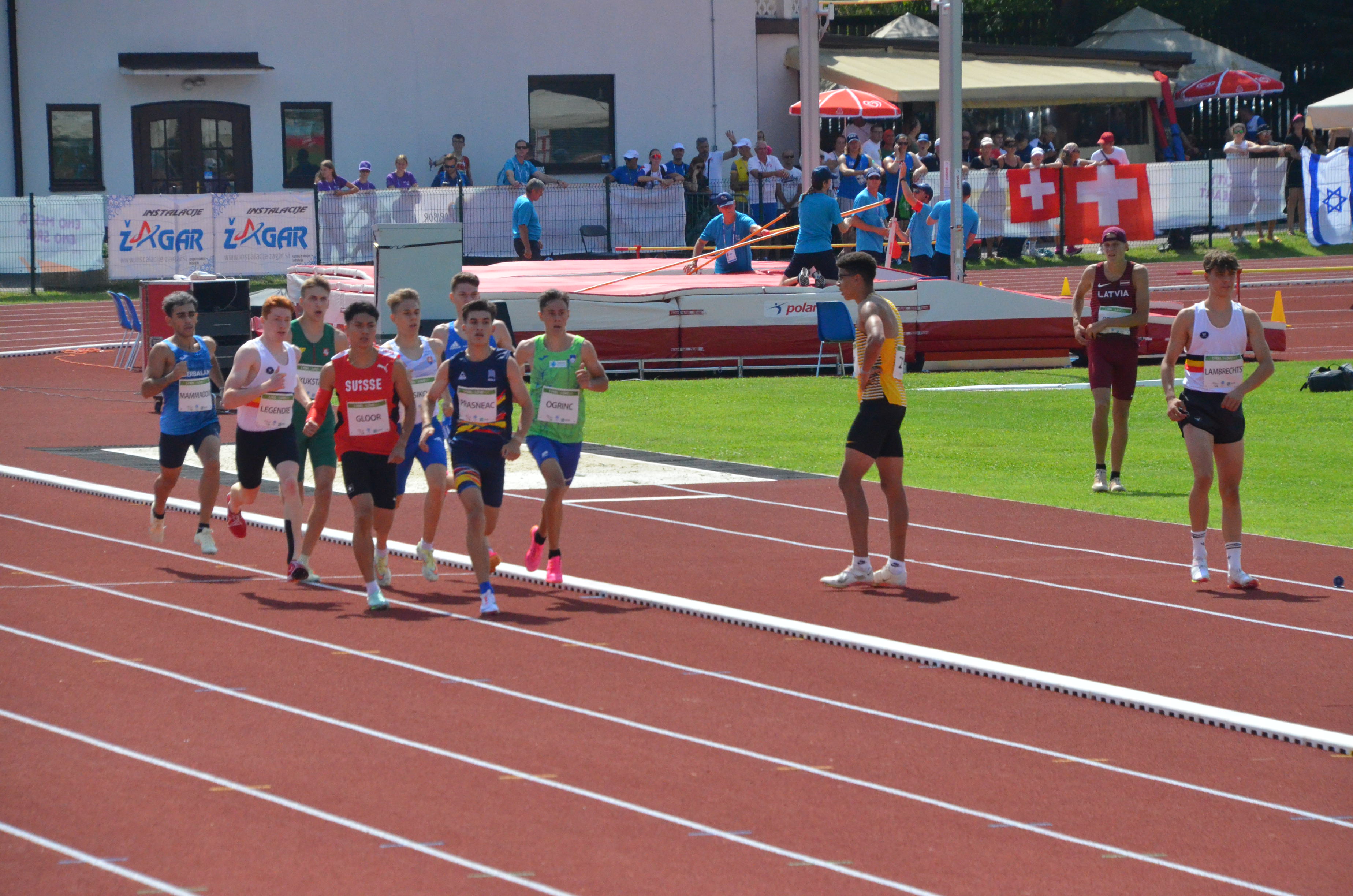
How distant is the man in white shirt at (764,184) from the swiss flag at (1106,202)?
5464 mm

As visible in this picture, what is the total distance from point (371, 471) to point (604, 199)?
2274cm

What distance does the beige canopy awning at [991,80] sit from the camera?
37.6 metres

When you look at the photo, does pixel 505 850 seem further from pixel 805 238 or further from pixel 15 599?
pixel 805 238

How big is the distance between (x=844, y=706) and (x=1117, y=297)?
6682 mm

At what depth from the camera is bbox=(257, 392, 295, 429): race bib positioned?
33.6 ft

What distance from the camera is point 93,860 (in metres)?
5.48

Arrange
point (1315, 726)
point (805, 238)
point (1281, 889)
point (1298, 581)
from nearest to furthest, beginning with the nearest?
point (1281, 889) → point (1315, 726) → point (1298, 581) → point (805, 238)

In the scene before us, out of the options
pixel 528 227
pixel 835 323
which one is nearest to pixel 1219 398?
pixel 835 323

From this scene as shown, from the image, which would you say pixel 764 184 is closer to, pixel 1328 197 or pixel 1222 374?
pixel 1328 197

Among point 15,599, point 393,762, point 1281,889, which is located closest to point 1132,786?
point 1281,889

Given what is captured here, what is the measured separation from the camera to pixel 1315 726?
23.4 feet

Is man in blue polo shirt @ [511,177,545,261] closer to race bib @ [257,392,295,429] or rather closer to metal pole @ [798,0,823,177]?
metal pole @ [798,0,823,177]

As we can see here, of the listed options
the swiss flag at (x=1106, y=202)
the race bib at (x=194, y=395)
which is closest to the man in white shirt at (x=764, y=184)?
the swiss flag at (x=1106, y=202)

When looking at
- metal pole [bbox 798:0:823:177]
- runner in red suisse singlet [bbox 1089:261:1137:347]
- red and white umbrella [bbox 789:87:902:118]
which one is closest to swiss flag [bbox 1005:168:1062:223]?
red and white umbrella [bbox 789:87:902:118]
